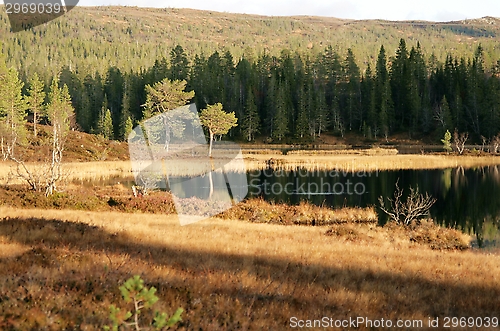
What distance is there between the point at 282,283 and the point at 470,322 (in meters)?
3.80

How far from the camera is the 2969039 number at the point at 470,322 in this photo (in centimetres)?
814

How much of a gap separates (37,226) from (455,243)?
720 inches

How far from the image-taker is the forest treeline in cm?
10062

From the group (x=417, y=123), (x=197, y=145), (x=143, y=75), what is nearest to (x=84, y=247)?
(x=197, y=145)

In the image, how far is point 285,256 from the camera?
1379cm

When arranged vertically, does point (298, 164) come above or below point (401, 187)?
below

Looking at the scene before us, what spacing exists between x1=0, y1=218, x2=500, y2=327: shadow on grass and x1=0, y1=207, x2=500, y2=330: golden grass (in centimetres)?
3

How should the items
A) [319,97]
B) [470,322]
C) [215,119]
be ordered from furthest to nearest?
[319,97] → [215,119] → [470,322]

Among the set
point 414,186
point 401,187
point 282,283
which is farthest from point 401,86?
point 282,283

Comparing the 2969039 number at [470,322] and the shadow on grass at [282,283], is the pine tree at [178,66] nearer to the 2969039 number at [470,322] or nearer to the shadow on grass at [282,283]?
the shadow on grass at [282,283]

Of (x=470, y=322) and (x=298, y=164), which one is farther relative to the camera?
(x=298, y=164)

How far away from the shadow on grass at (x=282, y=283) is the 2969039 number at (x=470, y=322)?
0.39 meters

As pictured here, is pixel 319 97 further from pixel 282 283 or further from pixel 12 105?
pixel 282 283

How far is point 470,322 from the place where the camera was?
8.42 metres
